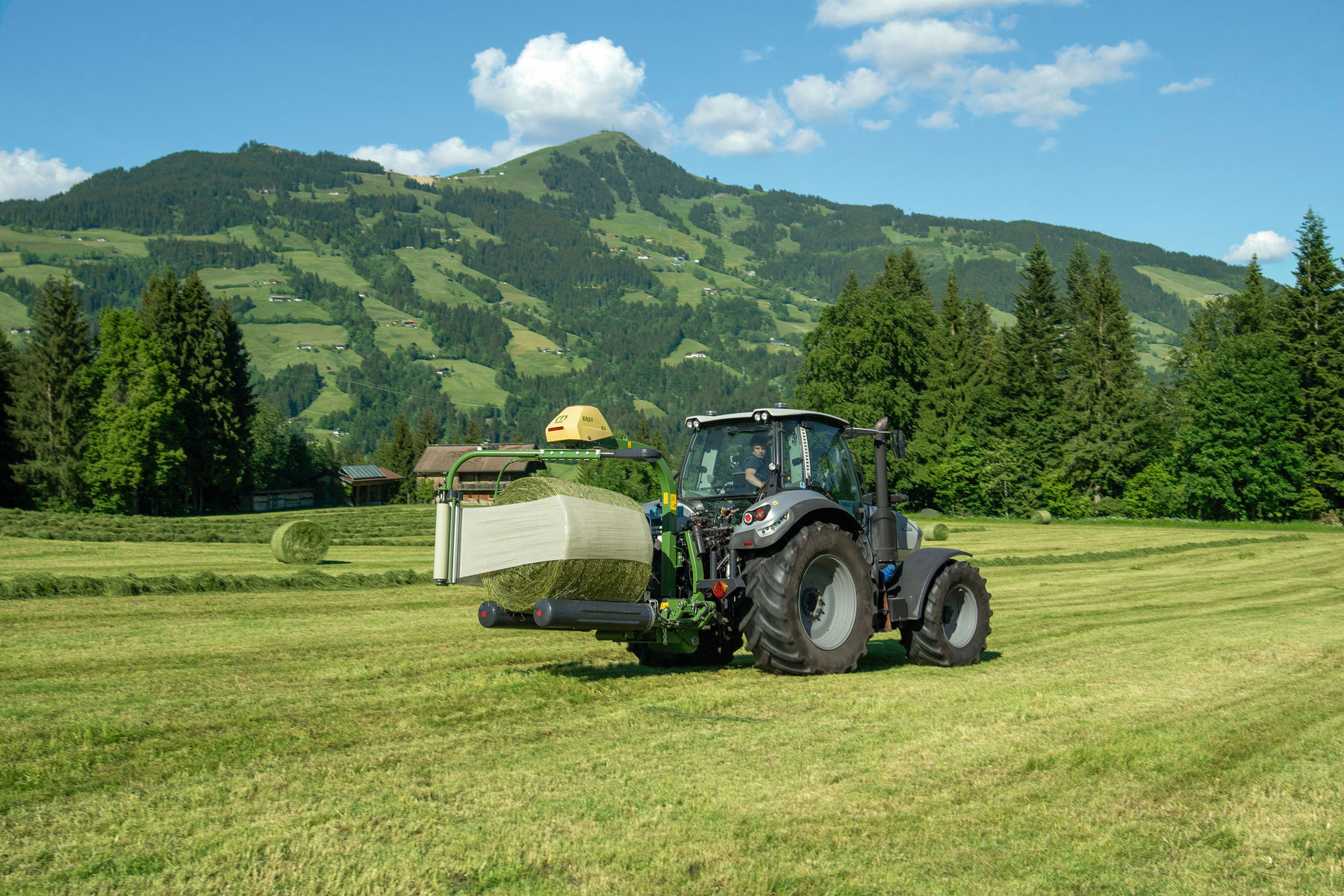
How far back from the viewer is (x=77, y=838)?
4516 millimetres

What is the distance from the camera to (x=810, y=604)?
31.0ft

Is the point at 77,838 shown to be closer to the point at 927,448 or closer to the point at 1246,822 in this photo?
the point at 1246,822

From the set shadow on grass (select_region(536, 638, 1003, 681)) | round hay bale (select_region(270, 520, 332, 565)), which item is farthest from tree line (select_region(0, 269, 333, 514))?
shadow on grass (select_region(536, 638, 1003, 681))

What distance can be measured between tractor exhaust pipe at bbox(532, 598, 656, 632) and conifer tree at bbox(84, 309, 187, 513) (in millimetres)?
54143

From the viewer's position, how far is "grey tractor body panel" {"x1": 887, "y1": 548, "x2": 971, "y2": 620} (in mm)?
9961

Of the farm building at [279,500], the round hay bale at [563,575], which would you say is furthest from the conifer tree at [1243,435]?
the farm building at [279,500]

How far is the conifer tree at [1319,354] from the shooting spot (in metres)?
49.8

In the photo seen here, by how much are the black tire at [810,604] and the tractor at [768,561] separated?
0.5 inches

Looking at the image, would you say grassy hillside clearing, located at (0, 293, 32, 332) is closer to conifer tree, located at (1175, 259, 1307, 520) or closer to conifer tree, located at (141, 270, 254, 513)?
conifer tree, located at (141, 270, 254, 513)

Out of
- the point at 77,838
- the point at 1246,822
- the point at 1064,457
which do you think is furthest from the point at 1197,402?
the point at 77,838

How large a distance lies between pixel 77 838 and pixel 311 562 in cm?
2239

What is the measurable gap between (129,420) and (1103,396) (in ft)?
181

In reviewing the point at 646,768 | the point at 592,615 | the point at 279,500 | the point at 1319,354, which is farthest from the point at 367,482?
the point at 646,768

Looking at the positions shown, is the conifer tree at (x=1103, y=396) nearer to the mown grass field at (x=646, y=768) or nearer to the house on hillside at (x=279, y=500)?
the mown grass field at (x=646, y=768)
